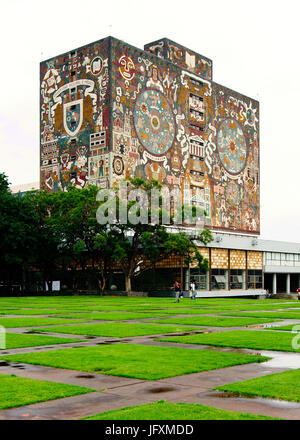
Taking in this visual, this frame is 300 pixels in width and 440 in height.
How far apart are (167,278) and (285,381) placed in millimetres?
60412

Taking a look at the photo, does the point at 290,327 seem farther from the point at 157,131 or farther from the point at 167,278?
the point at 157,131

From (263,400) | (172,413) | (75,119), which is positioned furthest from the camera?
(75,119)

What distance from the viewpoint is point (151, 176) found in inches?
3238

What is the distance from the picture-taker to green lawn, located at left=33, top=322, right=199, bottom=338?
19.0m

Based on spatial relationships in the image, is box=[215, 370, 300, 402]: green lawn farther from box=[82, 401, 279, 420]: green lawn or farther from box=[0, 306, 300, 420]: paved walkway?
box=[82, 401, 279, 420]: green lawn

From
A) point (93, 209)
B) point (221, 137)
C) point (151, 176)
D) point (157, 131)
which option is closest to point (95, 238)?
point (93, 209)

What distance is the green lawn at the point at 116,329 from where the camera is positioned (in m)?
19.0

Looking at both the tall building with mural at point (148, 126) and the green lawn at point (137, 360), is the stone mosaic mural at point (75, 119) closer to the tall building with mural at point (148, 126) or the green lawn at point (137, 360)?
the tall building with mural at point (148, 126)

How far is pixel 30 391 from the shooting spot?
9.79 meters

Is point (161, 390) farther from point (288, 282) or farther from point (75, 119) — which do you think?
point (288, 282)

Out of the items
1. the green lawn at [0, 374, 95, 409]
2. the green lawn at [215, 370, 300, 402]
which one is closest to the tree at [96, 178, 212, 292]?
the green lawn at [215, 370, 300, 402]

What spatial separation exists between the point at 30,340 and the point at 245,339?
6.80 metres

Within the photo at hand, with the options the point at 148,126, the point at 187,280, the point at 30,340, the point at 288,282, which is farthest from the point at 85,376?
the point at 288,282

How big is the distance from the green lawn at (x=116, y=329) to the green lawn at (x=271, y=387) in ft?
26.8
